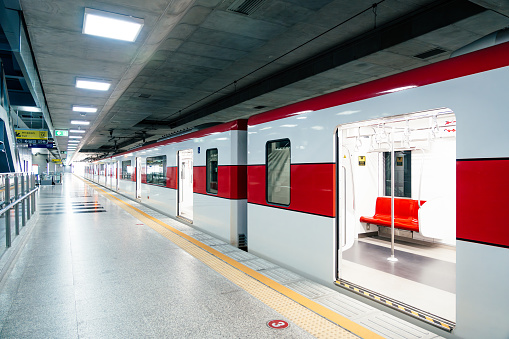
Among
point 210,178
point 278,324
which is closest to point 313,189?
point 278,324

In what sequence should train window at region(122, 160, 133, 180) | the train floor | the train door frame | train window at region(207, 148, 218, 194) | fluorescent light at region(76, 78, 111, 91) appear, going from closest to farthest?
1. the train floor
2. train window at region(207, 148, 218, 194)
3. fluorescent light at region(76, 78, 111, 91)
4. the train door frame
5. train window at region(122, 160, 133, 180)

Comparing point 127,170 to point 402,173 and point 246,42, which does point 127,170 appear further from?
point 402,173

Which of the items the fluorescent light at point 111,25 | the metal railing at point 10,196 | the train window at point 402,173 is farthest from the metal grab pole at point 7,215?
the train window at point 402,173

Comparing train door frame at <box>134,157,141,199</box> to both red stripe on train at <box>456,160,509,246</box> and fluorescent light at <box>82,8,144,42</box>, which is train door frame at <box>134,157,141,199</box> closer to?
fluorescent light at <box>82,8,144,42</box>

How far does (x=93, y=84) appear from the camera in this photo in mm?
7422

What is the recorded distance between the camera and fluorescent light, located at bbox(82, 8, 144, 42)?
4.16 m

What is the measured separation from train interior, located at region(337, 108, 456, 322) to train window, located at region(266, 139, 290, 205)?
82 centimetres

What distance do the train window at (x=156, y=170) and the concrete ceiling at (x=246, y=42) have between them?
221 centimetres

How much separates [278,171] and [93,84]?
5.29m

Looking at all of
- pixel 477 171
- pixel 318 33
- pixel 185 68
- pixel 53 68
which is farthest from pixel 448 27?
pixel 53 68

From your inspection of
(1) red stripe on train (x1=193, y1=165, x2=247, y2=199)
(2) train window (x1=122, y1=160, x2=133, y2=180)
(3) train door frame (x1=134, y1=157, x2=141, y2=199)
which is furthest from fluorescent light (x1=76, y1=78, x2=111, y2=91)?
(2) train window (x1=122, y1=160, x2=133, y2=180)

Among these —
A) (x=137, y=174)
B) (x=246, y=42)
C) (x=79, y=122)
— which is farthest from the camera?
(x=137, y=174)

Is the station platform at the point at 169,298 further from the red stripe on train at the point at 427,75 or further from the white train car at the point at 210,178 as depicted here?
the red stripe on train at the point at 427,75

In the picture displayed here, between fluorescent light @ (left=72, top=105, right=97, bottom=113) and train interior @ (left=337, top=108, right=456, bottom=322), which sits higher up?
fluorescent light @ (left=72, top=105, right=97, bottom=113)
